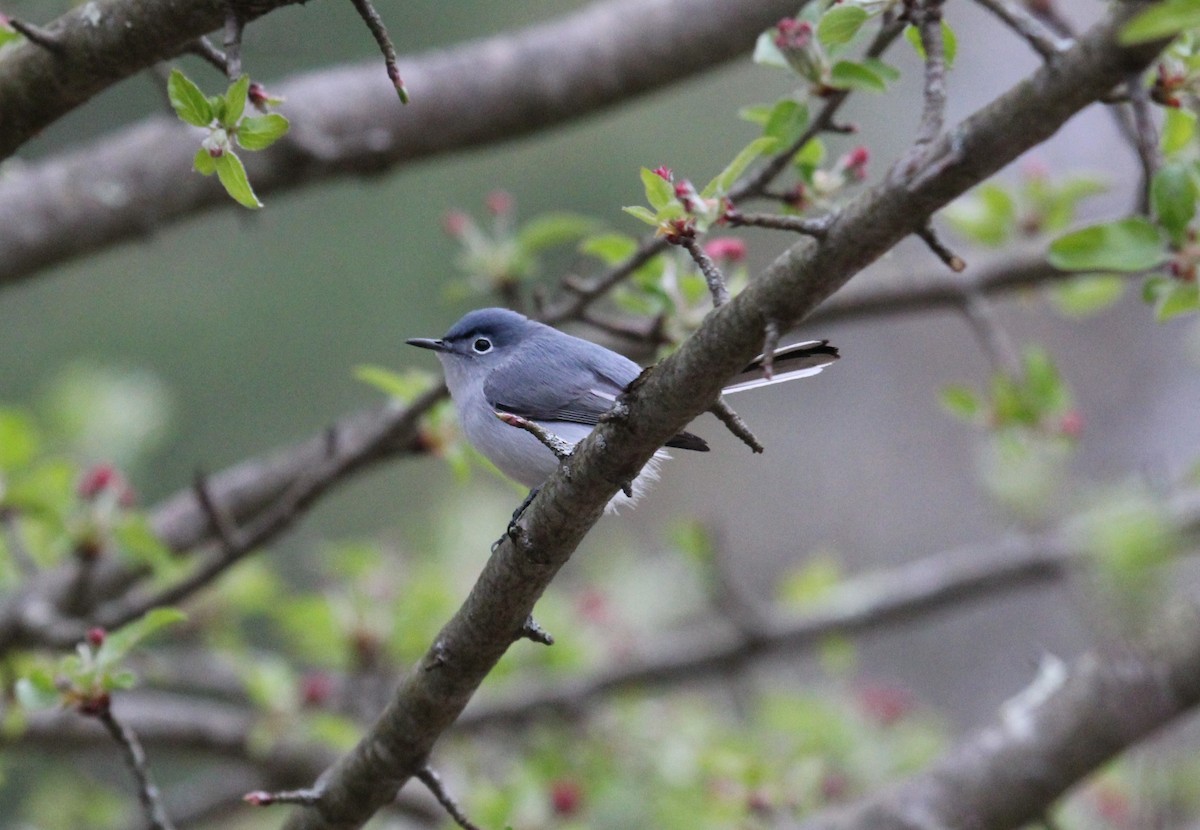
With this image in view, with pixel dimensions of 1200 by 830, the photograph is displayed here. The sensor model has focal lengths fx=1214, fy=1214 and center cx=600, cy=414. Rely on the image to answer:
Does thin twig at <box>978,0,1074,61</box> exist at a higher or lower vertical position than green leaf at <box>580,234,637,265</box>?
higher

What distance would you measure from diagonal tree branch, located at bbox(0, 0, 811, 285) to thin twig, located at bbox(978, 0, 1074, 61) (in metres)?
2.09

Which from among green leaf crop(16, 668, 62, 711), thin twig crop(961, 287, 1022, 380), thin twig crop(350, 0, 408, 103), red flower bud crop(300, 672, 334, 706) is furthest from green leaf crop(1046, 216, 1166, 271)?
red flower bud crop(300, 672, 334, 706)

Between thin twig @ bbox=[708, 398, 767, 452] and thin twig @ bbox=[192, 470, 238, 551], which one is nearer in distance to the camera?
thin twig @ bbox=[708, 398, 767, 452]

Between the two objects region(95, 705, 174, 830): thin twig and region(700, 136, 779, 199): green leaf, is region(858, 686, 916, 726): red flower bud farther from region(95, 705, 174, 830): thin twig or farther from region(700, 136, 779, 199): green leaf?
region(700, 136, 779, 199): green leaf

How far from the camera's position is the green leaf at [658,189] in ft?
5.46

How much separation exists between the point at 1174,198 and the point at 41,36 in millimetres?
1675

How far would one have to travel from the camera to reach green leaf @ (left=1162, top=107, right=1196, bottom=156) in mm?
2006

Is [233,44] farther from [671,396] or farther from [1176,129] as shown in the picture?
[1176,129]

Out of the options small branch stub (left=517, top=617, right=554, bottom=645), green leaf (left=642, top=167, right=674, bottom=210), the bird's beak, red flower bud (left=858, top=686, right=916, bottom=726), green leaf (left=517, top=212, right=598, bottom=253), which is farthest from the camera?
red flower bud (left=858, top=686, right=916, bottom=726)

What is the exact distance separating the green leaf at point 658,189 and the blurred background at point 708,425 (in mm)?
7399

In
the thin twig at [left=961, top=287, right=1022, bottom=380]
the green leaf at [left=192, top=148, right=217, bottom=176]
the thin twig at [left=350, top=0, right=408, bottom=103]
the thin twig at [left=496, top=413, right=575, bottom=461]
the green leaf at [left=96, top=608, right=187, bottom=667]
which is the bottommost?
the thin twig at [left=961, top=287, right=1022, bottom=380]

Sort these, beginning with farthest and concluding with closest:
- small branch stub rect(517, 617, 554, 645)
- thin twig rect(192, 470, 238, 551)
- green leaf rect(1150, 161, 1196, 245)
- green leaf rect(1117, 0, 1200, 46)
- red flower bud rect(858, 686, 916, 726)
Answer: red flower bud rect(858, 686, 916, 726), thin twig rect(192, 470, 238, 551), small branch stub rect(517, 617, 554, 645), green leaf rect(1150, 161, 1196, 245), green leaf rect(1117, 0, 1200, 46)

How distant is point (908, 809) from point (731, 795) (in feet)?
1.86

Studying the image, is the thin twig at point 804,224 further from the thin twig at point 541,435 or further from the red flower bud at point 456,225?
the red flower bud at point 456,225
